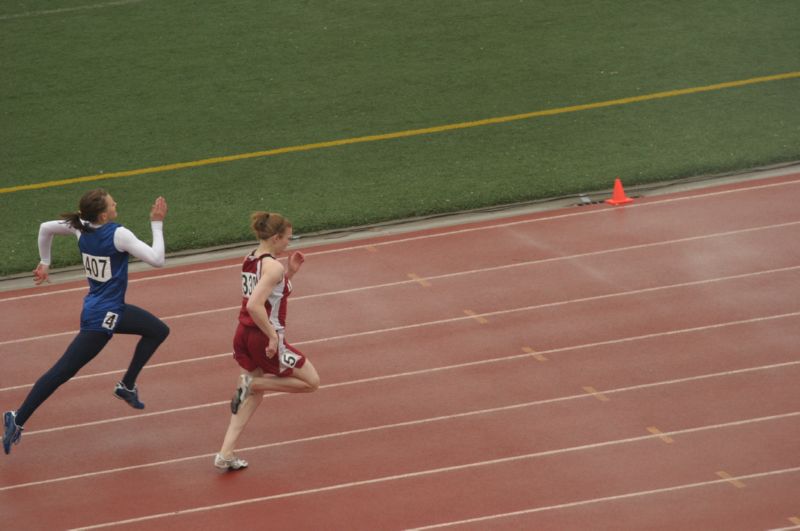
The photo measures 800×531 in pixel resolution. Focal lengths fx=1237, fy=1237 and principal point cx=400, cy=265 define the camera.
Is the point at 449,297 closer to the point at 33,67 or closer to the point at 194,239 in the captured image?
the point at 194,239

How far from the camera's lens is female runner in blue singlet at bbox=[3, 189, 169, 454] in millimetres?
7980

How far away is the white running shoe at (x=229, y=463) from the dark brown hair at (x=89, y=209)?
1713 millimetres

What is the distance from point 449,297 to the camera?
424 inches

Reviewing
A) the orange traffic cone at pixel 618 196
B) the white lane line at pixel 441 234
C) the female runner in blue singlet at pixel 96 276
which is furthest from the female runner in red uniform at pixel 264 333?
the orange traffic cone at pixel 618 196

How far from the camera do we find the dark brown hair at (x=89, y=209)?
26.1 ft

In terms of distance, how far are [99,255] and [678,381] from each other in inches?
164

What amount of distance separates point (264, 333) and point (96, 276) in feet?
4.48

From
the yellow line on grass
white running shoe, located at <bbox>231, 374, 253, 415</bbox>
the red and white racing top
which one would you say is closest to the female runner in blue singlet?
the red and white racing top

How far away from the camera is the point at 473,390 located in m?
8.99

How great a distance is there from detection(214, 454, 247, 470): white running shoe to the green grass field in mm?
4797

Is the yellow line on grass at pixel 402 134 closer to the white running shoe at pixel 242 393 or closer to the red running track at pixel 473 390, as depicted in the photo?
the red running track at pixel 473 390

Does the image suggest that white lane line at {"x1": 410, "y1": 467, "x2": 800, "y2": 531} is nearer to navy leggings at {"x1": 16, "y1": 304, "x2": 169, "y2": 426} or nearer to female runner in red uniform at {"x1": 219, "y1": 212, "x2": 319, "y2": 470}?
female runner in red uniform at {"x1": 219, "y1": 212, "x2": 319, "y2": 470}

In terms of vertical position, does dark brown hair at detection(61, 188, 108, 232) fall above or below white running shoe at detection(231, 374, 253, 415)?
above

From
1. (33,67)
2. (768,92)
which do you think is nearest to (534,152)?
(768,92)
